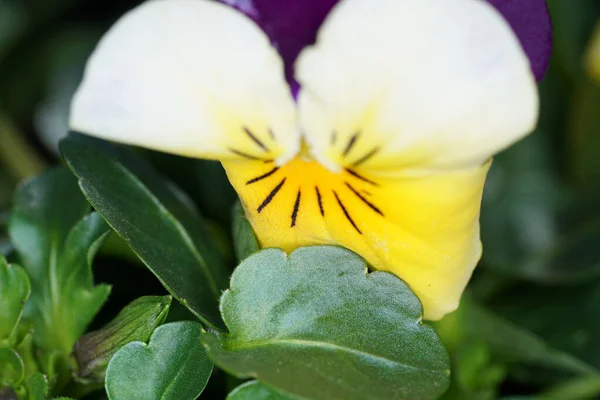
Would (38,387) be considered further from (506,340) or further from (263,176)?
(506,340)

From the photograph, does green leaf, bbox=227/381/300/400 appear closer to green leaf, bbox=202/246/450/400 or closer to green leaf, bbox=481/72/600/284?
green leaf, bbox=202/246/450/400

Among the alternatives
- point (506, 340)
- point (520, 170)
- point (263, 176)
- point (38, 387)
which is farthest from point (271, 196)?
point (520, 170)

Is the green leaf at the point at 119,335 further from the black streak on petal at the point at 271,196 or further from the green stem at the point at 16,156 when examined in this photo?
the green stem at the point at 16,156

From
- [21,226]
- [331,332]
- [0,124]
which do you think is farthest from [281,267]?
[0,124]

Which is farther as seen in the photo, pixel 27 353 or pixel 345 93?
pixel 27 353

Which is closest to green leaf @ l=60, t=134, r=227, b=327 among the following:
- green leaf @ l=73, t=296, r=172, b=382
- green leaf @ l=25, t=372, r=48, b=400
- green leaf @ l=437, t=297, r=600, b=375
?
green leaf @ l=73, t=296, r=172, b=382

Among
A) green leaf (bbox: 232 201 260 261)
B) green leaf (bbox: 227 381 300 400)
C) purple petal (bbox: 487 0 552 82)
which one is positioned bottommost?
green leaf (bbox: 227 381 300 400)
